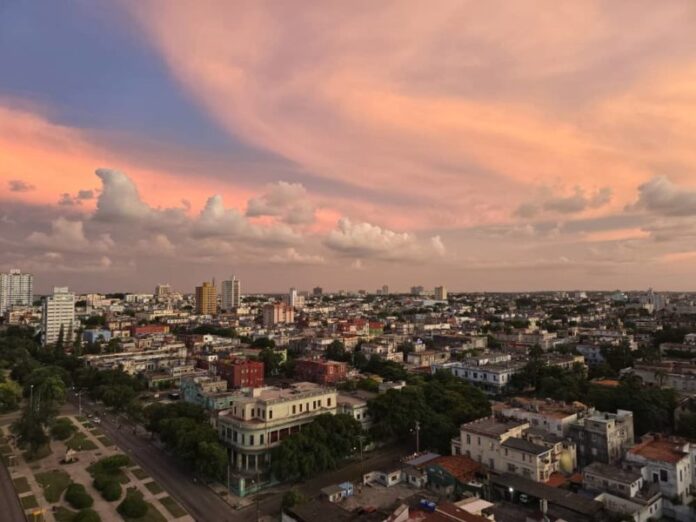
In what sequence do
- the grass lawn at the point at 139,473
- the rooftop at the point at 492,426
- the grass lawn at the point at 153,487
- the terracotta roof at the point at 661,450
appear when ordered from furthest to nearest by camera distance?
the grass lawn at the point at 139,473 < the rooftop at the point at 492,426 < the grass lawn at the point at 153,487 < the terracotta roof at the point at 661,450

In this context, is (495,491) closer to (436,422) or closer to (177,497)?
(436,422)

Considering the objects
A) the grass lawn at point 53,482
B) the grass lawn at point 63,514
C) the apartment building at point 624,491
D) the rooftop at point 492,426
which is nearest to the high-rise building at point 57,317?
the grass lawn at point 53,482

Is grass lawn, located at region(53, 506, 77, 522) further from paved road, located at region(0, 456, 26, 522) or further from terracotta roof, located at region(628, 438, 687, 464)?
terracotta roof, located at region(628, 438, 687, 464)

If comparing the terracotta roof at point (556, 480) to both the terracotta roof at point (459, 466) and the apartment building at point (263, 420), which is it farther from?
the apartment building at point (263, 420)

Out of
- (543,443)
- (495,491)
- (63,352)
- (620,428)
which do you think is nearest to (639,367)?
(620,428)

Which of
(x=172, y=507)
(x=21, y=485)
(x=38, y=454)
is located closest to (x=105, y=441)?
(x=38, y=454)

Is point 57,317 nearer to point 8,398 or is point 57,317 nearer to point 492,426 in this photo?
point 8,398
